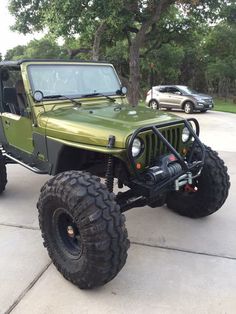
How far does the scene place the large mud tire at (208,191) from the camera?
413 centimetres

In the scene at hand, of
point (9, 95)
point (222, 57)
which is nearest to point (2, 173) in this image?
point (9, 95)

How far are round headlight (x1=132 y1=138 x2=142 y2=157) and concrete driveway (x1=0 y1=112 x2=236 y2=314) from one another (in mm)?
1027

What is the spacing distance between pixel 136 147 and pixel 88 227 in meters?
0.82

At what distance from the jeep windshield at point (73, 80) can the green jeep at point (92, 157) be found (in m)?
0.01

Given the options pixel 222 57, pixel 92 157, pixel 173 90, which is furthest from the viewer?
pixel 222 57

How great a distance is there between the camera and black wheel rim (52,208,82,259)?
10.9 ft

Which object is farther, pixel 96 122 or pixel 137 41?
pixel 137 41

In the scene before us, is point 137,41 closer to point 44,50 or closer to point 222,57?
point 222,57

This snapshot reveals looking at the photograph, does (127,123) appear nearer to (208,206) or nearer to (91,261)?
(91,261)

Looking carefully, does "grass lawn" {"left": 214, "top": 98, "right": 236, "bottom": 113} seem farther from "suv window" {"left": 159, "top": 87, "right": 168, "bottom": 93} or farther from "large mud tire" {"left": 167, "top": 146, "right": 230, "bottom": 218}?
"large mud tire" {"left": 167, "top": 146, "right": 230, "bottom": 218}

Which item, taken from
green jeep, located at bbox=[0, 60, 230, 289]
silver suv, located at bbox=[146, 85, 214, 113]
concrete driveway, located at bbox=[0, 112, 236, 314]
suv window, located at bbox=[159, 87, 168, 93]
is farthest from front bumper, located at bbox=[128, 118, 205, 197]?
suv window, located at bbox=[159, 87, 168, 93]

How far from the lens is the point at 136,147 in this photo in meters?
3.33

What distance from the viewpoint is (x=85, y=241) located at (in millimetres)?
3021

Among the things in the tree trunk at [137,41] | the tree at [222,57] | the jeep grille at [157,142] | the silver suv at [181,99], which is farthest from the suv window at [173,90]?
the jeep grille at [157,142]
